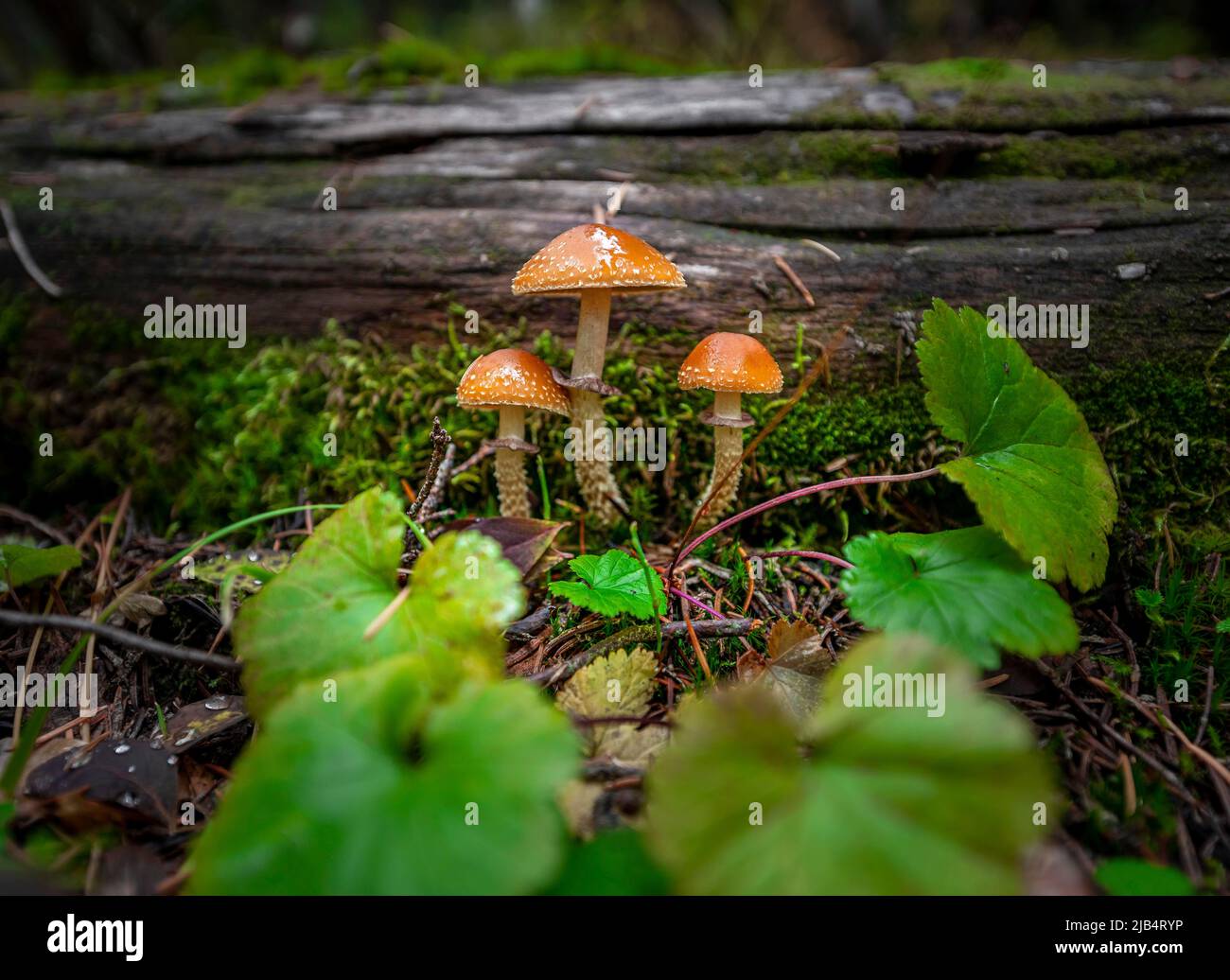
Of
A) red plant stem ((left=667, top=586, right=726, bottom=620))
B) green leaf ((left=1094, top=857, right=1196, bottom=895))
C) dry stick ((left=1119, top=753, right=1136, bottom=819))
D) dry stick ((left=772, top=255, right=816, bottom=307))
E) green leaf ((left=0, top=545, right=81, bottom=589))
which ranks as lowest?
green leaf ((left=1094, top=857, right=1196, bottom=895))

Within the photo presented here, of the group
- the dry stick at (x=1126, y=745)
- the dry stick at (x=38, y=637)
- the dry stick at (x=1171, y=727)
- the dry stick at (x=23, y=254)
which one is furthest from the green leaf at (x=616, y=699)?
the dry stick at (x=23, y=254)

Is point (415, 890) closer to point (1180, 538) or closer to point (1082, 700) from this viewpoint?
point (1082, 700)

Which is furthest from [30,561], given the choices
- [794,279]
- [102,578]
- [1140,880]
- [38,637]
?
[1140,880]

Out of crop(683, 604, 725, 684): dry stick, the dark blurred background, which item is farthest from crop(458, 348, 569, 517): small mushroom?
the dark blurred background

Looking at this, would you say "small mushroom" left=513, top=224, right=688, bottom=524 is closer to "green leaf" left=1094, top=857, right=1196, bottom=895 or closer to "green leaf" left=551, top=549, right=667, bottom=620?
"green leaf" left=551, top=549, right=667, bottom=620

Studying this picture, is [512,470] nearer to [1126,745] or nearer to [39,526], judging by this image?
[1126,745]

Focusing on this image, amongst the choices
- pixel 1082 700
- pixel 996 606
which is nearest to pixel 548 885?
pixel 996 606
